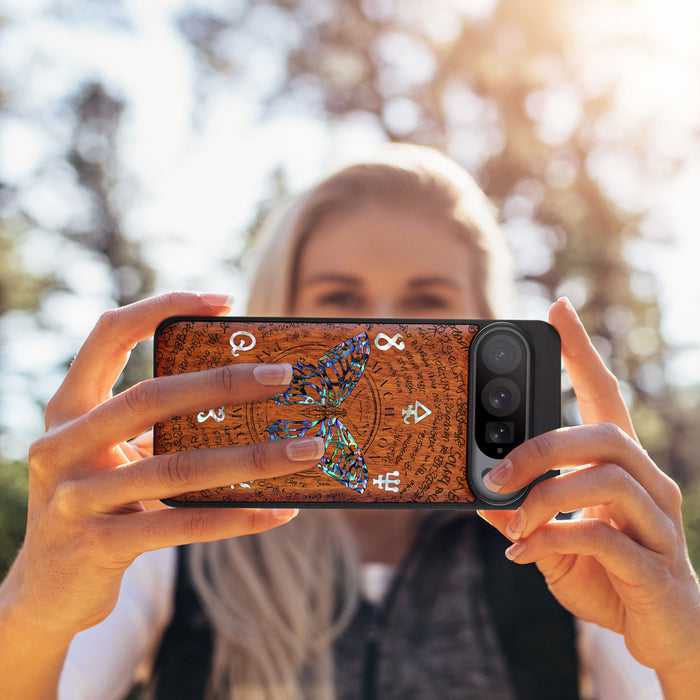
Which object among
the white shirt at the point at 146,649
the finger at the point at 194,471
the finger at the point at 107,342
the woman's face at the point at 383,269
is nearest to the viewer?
the finger at the point at 194,471

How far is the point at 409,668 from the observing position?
2.50 metres

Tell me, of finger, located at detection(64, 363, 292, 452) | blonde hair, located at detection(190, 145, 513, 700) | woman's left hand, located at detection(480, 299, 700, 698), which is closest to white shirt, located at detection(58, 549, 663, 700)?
blonde hair, located at detection(190, 145, 513, 700)

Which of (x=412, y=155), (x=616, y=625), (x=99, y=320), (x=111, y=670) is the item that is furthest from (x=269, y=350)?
(x=412, y=155)

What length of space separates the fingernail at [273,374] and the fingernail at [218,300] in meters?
0.27

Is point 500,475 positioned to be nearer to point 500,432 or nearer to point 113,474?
point 500,432

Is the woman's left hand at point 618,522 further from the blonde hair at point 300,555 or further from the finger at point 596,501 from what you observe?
the blonde hair at point 300,555

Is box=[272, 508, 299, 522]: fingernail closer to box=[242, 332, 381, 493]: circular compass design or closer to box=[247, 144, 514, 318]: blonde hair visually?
box=[242, 332, 381, 493]: circular compass design

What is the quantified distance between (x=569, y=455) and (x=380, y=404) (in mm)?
506

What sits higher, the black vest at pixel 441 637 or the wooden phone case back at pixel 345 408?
the wooden phone case back at pixel 345 408

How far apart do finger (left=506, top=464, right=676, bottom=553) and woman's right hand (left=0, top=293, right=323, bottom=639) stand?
1.76 feet

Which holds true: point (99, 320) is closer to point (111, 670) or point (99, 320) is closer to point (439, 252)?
point (111, 670)

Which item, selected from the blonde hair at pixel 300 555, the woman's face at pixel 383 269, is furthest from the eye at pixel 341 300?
the blonde hair at pixel 300 555

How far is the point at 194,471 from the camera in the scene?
1414 millimetres

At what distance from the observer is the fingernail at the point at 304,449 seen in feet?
4.62
